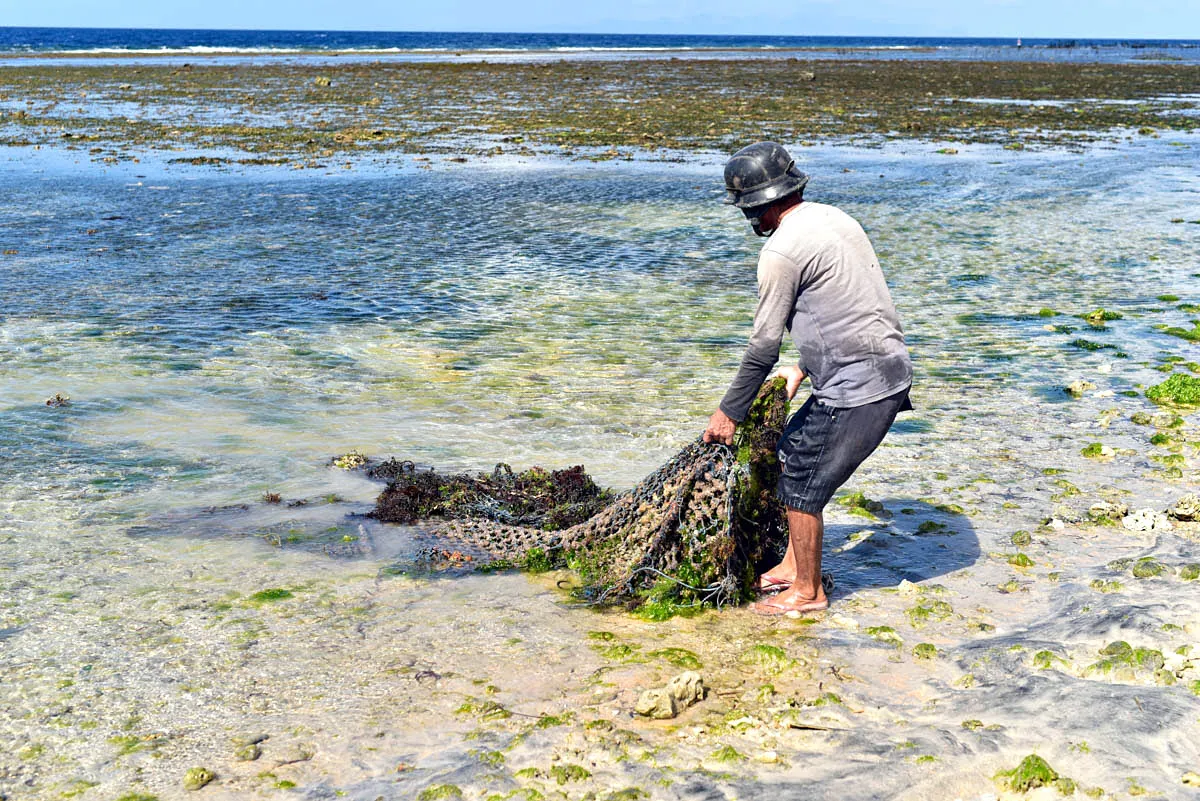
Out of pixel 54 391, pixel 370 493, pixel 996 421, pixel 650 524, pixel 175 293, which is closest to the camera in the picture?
pixel 650 524

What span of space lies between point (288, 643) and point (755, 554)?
2.51 metres

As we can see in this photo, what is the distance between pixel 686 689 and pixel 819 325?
1.80 meters

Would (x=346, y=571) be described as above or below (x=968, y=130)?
below

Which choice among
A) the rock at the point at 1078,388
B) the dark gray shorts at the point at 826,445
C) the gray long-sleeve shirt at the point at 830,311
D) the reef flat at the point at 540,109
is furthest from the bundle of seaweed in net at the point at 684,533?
the reef flat at the point at 540,109

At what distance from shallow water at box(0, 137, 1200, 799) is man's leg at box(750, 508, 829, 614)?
18 cm

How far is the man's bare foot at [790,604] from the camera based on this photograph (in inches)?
221

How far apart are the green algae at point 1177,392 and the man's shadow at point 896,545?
128 inches

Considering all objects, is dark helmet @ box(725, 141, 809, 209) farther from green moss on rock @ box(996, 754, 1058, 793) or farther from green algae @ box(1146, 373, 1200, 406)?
green algae @ box(1146, 373, 1200, 406)

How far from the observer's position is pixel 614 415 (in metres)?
9.03

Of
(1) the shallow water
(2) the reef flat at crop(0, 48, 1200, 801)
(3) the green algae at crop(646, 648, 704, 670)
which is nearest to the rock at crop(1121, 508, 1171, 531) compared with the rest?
(2) the reef flat at crop(0, 48, 1200, 801)

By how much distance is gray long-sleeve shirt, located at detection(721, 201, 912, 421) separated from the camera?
496 centimetres

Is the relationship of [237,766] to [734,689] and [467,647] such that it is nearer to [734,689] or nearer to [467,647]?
[467,647]

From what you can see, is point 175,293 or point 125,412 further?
point 175,293

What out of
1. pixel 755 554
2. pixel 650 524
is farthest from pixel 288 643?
pixel 755 554
